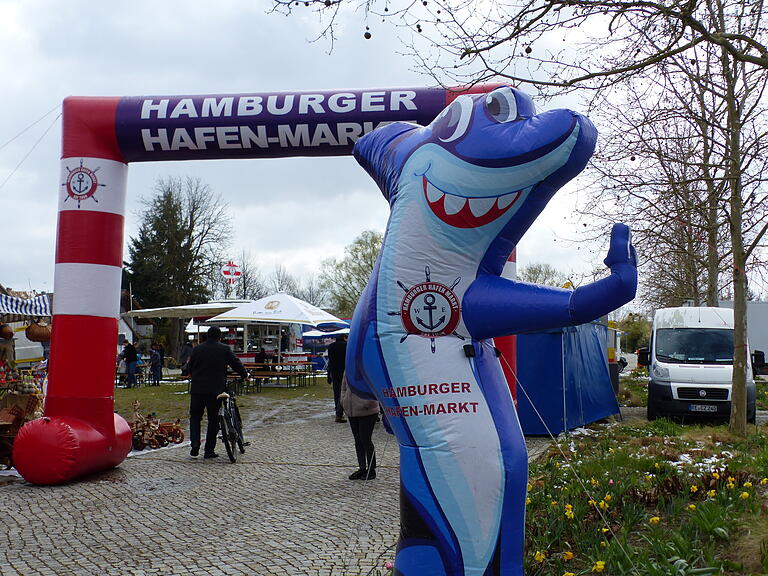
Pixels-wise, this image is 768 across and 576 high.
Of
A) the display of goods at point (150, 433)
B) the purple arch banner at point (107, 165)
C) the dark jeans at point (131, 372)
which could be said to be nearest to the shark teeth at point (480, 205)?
the purple arch banner at point (107, 165)

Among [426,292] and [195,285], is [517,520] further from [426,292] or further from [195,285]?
[195,285]

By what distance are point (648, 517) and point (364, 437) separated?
135 inches

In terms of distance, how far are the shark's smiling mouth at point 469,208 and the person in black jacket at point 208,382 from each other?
21.2 feet

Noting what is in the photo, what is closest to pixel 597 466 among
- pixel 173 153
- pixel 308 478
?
pixel 308 478

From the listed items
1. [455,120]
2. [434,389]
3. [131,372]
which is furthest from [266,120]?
[131,372]

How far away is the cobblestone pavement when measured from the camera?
198 inches

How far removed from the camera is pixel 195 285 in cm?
4372

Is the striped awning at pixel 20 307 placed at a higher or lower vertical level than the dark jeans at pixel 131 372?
higher

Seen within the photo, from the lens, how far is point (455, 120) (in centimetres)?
363

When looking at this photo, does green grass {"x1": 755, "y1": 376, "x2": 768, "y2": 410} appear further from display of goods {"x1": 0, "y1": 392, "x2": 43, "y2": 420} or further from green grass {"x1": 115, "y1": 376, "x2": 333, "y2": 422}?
display of goods {"x1": 0, "y1": 392, "x2": 43, "y2": 420}

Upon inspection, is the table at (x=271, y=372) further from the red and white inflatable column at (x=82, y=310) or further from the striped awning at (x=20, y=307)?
the red and white inflatable column at (x=82, y=310)

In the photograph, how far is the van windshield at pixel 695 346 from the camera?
1350cm

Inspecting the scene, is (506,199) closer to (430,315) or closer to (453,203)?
(453,203)

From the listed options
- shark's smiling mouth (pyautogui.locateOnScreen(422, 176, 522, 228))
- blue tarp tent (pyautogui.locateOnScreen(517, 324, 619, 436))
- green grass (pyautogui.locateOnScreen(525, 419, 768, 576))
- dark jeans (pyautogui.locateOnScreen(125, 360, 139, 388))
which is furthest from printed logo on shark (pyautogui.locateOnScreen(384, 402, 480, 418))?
dark jeans (pyautogui.locateOnScreen(125, 360, 139, 388))
